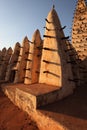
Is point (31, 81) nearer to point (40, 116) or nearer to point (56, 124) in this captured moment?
point (40, 116)

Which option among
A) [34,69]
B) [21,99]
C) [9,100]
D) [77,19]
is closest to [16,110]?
[21,99]

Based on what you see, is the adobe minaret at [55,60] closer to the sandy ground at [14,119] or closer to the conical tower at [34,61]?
the conical tower at [34,61]

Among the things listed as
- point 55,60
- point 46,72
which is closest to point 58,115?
point 46,72

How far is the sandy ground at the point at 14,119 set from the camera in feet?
30.8

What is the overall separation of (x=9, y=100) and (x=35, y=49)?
6.39m

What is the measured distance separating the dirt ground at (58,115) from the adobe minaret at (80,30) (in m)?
13.5

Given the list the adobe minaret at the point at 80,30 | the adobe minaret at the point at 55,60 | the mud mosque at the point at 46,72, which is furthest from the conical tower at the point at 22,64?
the adobe minaret at the point at 80,30

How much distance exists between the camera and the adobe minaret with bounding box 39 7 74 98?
478 inches

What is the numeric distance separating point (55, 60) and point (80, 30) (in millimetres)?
14710

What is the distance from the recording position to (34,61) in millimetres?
16781

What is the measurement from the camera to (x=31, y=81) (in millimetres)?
15758

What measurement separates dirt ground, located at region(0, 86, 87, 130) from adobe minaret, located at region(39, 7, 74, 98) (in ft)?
3.85

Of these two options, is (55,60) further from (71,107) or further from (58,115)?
(58,115)

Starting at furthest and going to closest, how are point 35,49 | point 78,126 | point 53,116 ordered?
point 35,49 → point 53,116 → point 78,126
